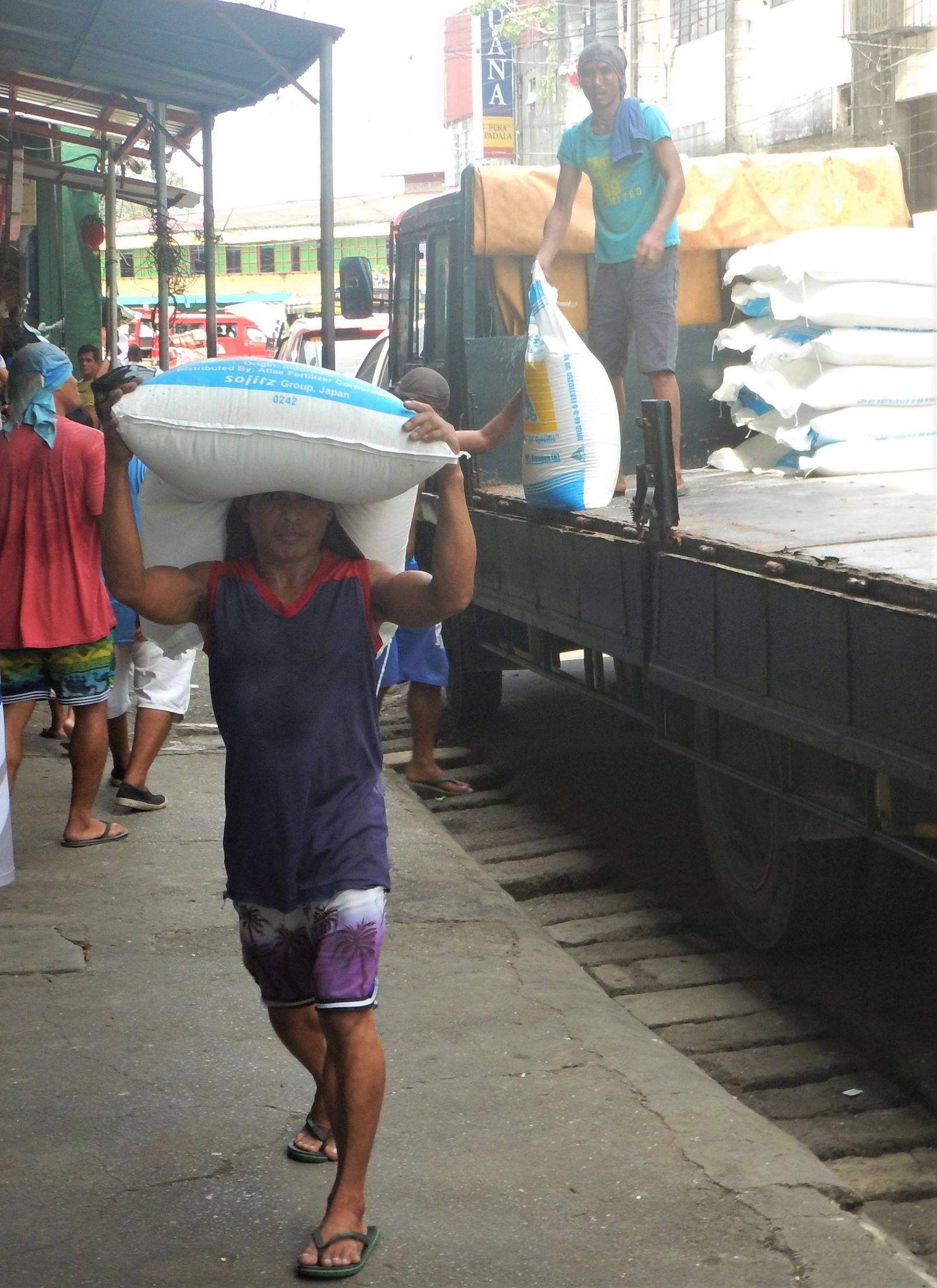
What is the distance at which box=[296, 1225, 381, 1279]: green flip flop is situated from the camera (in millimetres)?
2674

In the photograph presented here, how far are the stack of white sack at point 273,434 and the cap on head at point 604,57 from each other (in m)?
3.52

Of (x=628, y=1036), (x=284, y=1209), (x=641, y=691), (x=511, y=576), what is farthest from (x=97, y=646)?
(x=284, y=1209)

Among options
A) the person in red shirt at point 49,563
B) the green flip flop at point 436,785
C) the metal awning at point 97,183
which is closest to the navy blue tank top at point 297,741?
the person in red shirt at point 49,563

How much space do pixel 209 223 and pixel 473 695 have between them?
3.77 m

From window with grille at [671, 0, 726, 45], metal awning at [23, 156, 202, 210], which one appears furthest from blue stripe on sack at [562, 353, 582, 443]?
window with grille at [671, 0, 726, 45]

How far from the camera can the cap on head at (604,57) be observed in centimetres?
576

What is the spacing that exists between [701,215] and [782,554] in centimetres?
344

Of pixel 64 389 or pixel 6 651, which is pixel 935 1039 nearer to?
pixel 6 651

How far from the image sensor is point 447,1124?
131 inches

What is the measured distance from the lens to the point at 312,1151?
3139mm

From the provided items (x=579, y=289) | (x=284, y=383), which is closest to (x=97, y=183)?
(x=579, y=289)

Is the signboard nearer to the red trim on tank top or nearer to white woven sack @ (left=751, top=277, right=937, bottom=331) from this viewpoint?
white woven sack @ (left=751, top=277, right=937, bottom=331)

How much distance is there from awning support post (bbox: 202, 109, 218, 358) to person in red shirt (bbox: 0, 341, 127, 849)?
4.34 meters

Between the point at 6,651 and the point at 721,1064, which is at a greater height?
the point at 6,651
